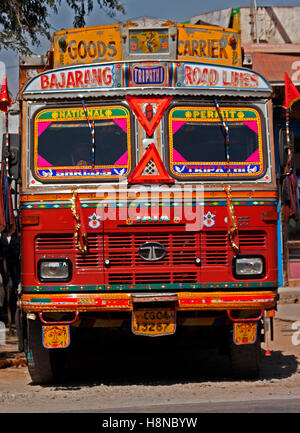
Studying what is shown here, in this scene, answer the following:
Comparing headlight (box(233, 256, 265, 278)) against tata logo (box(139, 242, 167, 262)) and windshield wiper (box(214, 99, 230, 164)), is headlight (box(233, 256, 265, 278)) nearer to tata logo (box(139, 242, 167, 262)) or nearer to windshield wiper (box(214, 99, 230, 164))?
tata logo (box(139, 242, 167, 262))

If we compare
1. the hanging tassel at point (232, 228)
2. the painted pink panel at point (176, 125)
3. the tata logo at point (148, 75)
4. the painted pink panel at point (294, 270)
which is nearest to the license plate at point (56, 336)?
the hanging tassel at point (232, 228)

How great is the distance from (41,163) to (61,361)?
236cm

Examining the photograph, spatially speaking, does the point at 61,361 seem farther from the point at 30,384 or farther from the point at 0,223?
the point at 0,223

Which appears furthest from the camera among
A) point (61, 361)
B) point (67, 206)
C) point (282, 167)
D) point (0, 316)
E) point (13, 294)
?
point (0, 316)

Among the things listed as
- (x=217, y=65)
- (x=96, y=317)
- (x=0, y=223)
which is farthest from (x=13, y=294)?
(x=217, y=65)

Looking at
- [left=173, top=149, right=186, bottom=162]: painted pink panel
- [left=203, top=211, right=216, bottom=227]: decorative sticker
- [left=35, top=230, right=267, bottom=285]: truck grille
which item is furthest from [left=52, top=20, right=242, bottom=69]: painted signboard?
[left=35, top=230, right=267, bottom=285]: truck grille

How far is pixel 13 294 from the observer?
517 inches

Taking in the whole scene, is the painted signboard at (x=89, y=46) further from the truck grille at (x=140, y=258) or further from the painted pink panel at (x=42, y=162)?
the truck grille at (x=140, y=258)

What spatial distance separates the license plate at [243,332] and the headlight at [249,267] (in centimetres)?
50

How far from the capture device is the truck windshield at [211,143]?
25.7ft

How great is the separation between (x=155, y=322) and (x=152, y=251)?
683 millimetres

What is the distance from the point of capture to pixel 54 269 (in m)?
7.70

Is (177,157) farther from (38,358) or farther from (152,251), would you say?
(38,358)

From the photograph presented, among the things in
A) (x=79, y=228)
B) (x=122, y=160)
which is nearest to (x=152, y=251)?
(x=79, y=228)
